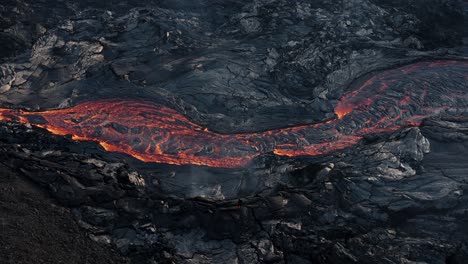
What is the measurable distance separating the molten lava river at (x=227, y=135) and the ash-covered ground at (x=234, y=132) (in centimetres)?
17

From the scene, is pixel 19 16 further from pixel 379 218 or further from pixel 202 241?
pixel 379 218

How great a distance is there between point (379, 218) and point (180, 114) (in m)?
4.11

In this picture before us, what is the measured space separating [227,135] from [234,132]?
16 cm

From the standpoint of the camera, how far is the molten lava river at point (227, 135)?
23.3 feet

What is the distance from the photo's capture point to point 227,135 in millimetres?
7500

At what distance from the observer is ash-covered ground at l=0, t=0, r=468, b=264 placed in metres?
5.37

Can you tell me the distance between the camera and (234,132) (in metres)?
7.57

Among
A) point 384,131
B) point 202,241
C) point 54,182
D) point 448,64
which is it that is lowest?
point 202,241

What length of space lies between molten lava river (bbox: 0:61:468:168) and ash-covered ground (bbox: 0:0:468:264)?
175 mm

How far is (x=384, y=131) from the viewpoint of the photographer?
7711 millimetres

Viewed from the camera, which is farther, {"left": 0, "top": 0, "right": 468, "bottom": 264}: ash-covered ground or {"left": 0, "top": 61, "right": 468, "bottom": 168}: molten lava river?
{"left": 0, "top": 61, "right": 468, "bottom": 168}: molten lava river

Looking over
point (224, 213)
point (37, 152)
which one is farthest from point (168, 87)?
point (224, 213)

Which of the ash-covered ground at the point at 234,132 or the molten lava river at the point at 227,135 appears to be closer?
the ash-covered ground at the point at 234,132

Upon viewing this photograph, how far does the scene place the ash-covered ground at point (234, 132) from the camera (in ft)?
17.6
